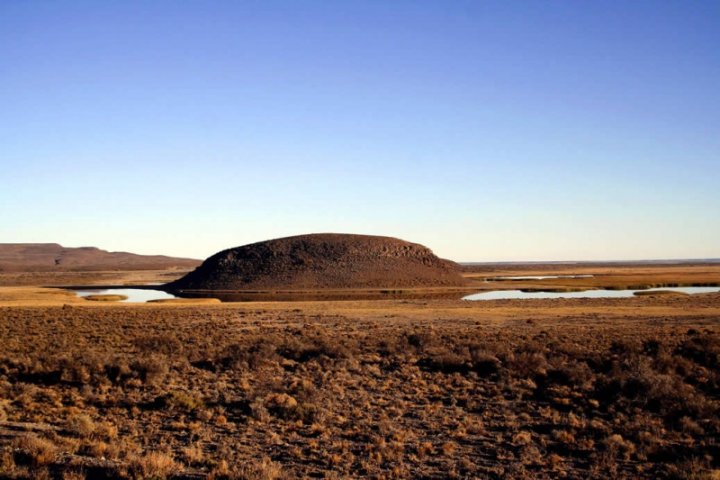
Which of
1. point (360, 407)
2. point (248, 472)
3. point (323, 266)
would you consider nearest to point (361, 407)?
point (360, 407)

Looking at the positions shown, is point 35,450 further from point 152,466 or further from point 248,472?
point 248,472

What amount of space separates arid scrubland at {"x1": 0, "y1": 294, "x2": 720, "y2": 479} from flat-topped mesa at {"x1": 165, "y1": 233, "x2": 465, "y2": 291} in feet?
188

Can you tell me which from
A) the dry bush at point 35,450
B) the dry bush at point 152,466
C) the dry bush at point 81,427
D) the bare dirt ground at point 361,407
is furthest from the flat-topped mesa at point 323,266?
the dry bush at point 152,466

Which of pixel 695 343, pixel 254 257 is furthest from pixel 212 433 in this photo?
pixel 254 257

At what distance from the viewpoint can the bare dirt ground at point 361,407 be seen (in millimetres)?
9758

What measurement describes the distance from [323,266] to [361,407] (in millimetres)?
73726

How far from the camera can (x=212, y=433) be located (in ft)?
38.2

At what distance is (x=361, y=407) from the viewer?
1378 centimetres

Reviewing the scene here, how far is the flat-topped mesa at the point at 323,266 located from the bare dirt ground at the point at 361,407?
5734 cm

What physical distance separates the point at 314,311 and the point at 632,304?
24586 millimetres

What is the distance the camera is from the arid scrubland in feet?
32.0

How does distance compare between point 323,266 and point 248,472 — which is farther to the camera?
point 323,266

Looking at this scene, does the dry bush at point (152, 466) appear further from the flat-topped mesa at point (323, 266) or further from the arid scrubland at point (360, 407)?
the flat-topped mesa at point (323, 266)

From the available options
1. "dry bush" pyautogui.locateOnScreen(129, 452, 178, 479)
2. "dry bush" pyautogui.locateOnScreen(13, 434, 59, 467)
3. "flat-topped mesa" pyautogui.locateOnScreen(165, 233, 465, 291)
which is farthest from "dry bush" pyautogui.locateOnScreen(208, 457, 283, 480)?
"flat-topped mesa" pyautogui.locateOnScreen(165, 233, 465, 291)
